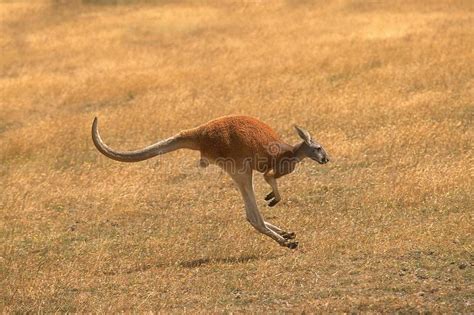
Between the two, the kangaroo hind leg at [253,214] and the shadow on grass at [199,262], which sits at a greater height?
the kangaroo hind leg at [253,214]

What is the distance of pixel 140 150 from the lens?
8.92 metres

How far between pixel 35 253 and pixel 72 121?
6945 millimetres

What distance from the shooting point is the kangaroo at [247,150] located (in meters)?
9.09

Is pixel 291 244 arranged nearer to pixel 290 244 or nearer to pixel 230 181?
pixel 290 244

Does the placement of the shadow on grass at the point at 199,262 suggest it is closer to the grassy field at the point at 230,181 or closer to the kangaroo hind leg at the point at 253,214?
the grassy field at the point at 230,181

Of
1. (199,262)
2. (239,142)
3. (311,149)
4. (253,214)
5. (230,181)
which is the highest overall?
(239,142)

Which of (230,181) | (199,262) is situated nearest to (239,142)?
(199,262)

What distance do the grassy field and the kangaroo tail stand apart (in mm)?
1138

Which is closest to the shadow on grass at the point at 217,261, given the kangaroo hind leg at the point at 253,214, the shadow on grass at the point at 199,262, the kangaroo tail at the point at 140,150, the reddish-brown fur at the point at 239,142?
the shadow on grass at the point at 199,262

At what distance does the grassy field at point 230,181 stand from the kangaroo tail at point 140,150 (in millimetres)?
1138

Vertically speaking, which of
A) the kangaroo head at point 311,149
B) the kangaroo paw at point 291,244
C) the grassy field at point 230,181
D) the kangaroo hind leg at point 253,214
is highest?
the kangaroo head at point 311,149

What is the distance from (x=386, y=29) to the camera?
76.7ft

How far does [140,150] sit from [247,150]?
1076 millimetres

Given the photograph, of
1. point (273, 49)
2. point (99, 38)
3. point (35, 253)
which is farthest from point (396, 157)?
point (99, 38)
